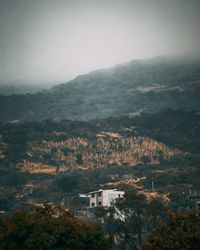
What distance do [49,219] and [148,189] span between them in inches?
4670

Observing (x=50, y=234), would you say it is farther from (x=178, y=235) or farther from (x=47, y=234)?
(x=178, y=235)

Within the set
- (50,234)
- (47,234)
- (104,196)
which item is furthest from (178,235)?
(104,196)

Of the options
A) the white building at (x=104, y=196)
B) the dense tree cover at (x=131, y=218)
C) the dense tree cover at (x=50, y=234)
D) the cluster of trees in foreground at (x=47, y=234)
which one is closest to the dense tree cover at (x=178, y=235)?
the cluster of trees in foreground at (x=47, y=234)

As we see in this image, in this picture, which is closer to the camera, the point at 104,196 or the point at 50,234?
the point at 50,234

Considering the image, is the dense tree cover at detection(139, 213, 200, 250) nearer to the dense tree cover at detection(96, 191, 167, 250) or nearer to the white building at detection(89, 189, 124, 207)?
the dense tree cover at detection(96, 191, 167, 250)

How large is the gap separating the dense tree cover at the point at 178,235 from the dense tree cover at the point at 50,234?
32.6ft

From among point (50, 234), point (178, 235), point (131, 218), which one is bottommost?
point (131, 218)

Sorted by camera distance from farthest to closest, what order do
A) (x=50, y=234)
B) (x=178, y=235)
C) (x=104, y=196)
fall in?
(x=104, y=196) → (x=50, y=234) → (x=178, y=235)

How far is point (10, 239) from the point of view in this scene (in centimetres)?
6938

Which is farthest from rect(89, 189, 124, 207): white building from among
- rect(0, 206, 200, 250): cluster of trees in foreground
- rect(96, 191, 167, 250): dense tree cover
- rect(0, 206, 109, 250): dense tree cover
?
rect(0, 206, 109, 250): dense tree cover

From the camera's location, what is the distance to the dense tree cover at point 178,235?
54.8 meters

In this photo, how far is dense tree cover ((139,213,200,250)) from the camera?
180 feet

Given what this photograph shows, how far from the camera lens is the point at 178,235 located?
186 feet

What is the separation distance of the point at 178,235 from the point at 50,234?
1646 centimetres
